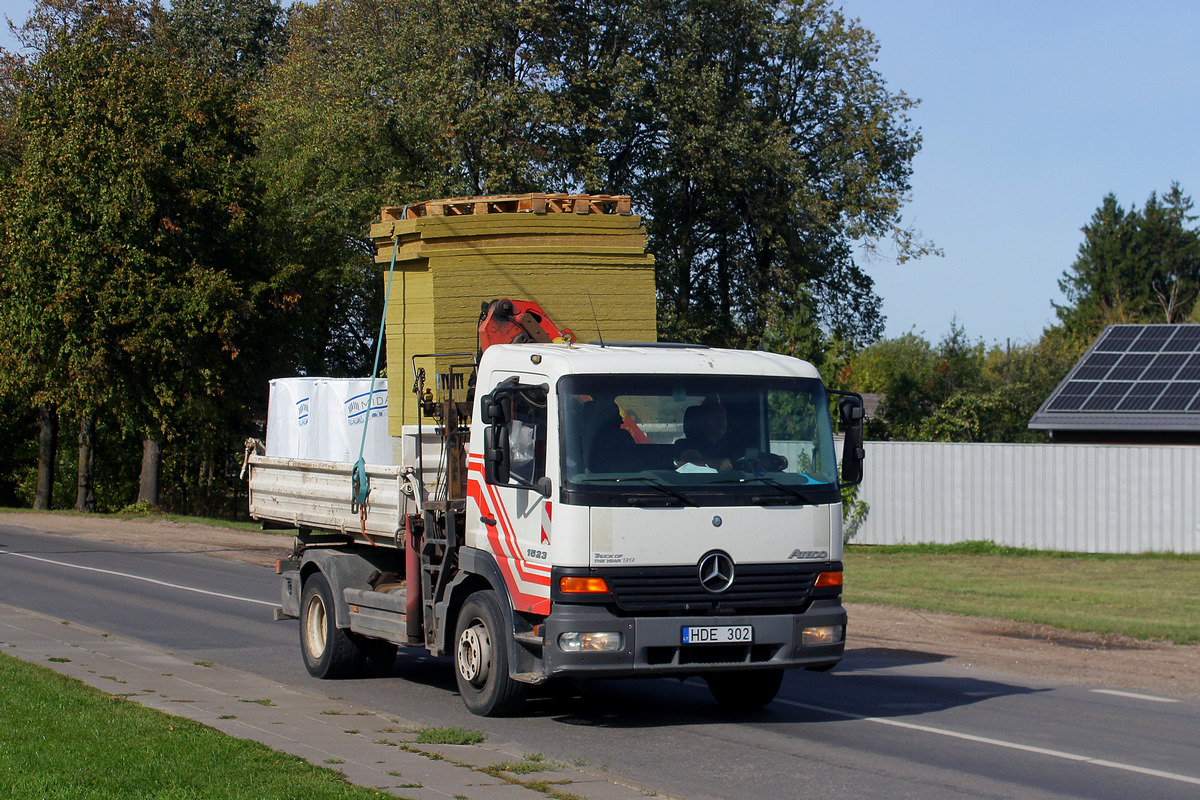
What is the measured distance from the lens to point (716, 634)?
27.3 feet

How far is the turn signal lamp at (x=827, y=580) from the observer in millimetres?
8766

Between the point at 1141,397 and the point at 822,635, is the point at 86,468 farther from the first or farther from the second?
the point at 822,635

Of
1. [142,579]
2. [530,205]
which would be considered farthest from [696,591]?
[142,579]

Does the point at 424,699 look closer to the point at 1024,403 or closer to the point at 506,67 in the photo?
the point at 506,67

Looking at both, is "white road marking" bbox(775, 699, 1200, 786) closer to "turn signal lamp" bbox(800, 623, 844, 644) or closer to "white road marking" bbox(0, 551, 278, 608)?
"turn signal lamp" bbox(800, 623, 844, 644)

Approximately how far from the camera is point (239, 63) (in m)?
59.1

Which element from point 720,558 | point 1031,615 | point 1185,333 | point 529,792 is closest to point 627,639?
point 720,558

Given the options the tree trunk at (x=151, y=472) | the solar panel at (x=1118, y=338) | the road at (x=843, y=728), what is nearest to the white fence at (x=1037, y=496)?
the solar panel at (x=1118, y=338)

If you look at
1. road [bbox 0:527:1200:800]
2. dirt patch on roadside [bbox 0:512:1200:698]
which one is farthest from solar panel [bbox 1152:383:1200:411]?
road [bbox 0:527:1200:800]

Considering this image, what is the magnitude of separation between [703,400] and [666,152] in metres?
33.2

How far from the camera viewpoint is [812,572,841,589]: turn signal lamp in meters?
8.77

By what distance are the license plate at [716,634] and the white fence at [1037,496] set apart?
2146cm

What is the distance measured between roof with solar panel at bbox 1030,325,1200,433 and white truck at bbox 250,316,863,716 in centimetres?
2485

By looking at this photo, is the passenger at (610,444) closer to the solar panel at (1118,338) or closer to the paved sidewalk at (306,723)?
the paved sidewalk at (306,723)
